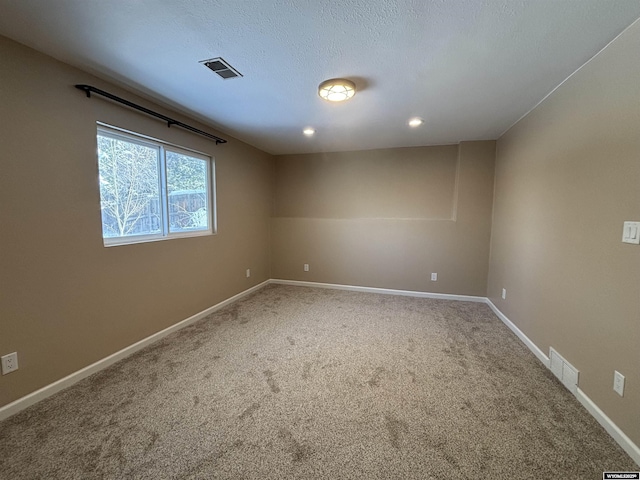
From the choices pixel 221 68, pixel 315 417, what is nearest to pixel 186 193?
pixel 221 68

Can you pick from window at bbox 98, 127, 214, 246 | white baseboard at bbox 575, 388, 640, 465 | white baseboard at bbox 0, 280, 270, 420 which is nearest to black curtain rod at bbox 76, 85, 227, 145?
window at bbox 98, 127, 214, 246

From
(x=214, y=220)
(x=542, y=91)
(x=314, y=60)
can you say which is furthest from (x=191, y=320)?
(x=542, y=91)

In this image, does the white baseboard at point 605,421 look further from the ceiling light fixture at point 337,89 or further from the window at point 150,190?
the window at point 150,190

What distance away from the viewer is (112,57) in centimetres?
178

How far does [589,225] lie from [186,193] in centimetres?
364

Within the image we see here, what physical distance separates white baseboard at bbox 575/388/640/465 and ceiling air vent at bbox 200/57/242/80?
10.9ft

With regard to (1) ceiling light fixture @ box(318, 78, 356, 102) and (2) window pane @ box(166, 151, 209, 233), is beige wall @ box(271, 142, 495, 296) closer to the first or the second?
(2) window pane @ box(166, 151, 209, 233)

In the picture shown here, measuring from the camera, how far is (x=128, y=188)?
234 centimetres

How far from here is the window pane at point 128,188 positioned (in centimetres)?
217

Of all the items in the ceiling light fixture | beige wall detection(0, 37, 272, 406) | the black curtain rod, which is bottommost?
beige wall detection(0, 37, 272, 406)

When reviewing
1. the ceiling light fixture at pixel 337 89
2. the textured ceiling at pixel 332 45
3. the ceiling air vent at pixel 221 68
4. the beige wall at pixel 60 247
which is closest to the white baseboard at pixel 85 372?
the beige wall at pixel 60 247

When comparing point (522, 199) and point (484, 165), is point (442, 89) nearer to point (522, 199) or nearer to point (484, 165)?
point (522, 199)

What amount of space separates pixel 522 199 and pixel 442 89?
1.50m

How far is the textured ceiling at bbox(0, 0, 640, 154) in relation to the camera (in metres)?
1.34
